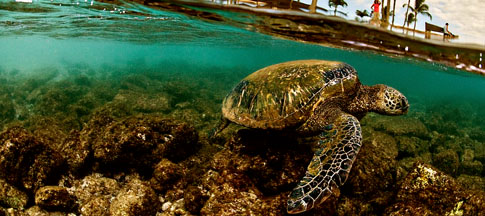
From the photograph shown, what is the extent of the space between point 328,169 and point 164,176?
111 inches

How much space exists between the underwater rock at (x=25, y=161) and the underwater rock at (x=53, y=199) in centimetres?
48

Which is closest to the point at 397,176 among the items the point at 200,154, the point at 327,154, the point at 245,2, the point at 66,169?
the point at 327,154

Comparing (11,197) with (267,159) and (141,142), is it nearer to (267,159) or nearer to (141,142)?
(141,142)

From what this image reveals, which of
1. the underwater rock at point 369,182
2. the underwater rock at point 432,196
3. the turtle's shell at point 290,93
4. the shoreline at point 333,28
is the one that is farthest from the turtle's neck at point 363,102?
the shoreline at point 333,28

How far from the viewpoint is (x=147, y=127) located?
4.80m

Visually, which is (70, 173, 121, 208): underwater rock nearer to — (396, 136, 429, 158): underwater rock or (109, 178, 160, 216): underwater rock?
(109, 178, 160, 216): underwater rock

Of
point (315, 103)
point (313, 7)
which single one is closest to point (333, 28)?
point (313, 7)

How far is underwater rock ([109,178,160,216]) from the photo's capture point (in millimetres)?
3518

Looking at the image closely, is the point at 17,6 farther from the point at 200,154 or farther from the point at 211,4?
the point at 200,154

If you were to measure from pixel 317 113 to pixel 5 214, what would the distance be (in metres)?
4.65

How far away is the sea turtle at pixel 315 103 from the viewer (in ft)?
10.9

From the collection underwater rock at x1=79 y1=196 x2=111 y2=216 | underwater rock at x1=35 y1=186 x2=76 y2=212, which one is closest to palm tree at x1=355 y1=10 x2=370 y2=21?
underwater rock at x1=79 y1=196 x2=111 y2=216

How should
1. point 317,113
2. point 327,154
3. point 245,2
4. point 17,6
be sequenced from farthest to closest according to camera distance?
1. point 17,6
2. point 245,2
3. point 317,113
4. point 327,154

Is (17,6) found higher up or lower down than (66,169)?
higher up
